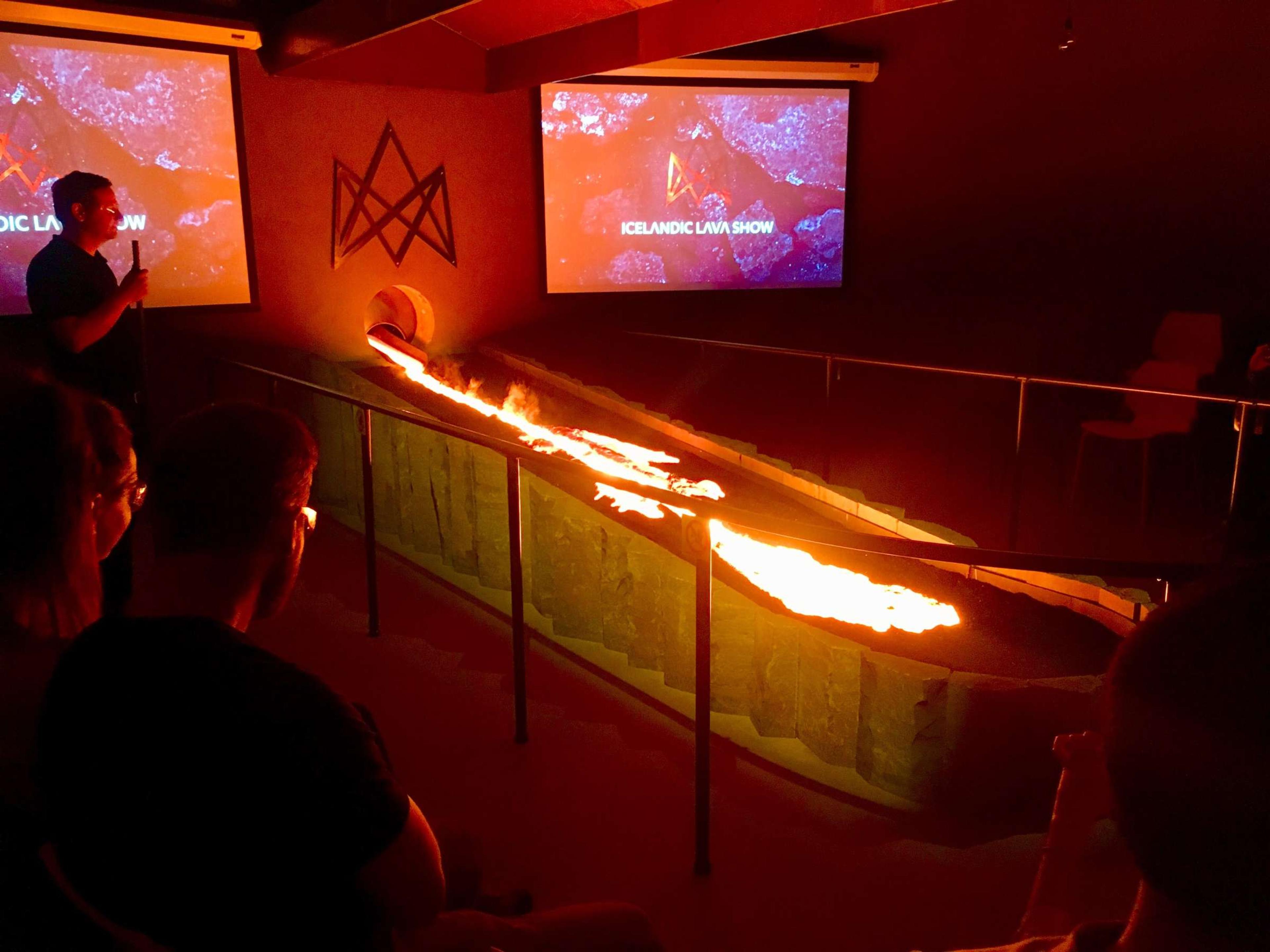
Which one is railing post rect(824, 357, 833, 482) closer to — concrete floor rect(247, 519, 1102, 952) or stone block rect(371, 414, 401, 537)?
stone block rect(371, 414, 401, 537)

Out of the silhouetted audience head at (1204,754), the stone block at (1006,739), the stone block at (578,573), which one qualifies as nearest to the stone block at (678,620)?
the stone block at (578,573)

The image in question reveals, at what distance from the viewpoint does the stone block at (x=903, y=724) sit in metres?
2.42

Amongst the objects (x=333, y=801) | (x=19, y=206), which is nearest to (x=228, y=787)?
(x=333, y=801)

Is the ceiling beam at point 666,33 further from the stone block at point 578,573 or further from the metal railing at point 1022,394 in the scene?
the stone block at point 578,573

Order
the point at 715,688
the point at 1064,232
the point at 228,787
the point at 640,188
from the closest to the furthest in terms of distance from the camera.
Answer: the point at 228,787, the point at 715,688, the point at 1064,232, the point at 640,188

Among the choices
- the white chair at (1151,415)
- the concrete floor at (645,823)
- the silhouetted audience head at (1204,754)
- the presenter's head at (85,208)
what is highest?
the presenter's head at (85,208)

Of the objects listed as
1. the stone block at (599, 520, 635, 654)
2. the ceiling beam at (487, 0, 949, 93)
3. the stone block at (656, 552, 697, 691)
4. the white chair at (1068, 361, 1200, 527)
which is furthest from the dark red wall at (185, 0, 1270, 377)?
the stone block at (656, 552, 697, 691)

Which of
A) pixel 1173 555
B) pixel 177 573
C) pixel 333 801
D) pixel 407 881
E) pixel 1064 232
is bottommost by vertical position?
pixel 1173 555

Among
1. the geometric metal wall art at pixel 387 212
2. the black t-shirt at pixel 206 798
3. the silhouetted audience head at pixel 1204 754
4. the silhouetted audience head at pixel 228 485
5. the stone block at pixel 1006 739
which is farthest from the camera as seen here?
the geometric metal wall art at pixel 387 212

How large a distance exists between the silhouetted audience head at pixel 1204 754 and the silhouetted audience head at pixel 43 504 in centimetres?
Result: 107

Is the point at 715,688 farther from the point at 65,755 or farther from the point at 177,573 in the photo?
the point at 65,755

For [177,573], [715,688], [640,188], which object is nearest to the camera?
[177,573]

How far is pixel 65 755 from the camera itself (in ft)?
3.17

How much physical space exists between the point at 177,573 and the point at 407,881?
486mm
